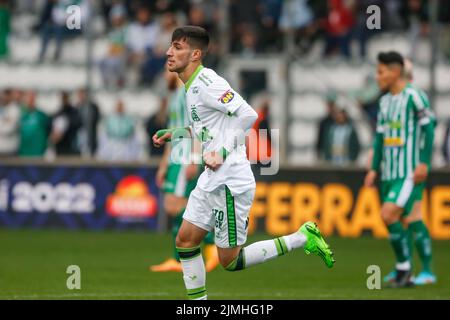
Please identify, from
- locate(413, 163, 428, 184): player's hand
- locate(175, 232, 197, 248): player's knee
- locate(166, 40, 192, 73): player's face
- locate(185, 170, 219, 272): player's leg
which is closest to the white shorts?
locate(175, 232, 197, 248): player's knee

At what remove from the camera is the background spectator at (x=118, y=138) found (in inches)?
763

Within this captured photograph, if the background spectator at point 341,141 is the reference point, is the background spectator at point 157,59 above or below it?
above

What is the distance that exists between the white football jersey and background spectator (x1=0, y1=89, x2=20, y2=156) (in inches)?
441

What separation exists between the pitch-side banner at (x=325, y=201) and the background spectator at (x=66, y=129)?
3365mm

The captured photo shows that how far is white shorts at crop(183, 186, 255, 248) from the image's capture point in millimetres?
9039

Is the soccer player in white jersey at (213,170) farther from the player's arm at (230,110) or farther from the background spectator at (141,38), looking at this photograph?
the background spectator at (141,38)

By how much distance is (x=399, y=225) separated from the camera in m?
12.0

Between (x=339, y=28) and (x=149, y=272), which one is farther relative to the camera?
(x=339, y=28)

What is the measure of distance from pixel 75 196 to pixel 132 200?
0.94m

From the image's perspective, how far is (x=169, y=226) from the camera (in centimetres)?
1892

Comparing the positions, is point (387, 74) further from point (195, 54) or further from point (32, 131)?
point (32, 131)

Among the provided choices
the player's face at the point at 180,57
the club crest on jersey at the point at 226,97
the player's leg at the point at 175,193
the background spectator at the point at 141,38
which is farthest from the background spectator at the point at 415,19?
the club crest on jersey at the point at 226,97

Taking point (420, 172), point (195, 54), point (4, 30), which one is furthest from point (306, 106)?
→ point (195, 54)

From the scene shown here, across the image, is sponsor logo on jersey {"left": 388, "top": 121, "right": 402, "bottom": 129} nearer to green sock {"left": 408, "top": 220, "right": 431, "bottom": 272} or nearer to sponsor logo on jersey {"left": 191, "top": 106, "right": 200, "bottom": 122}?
green sock {"left": 408, "top": 220, "right": 431, "bottom": 272}
